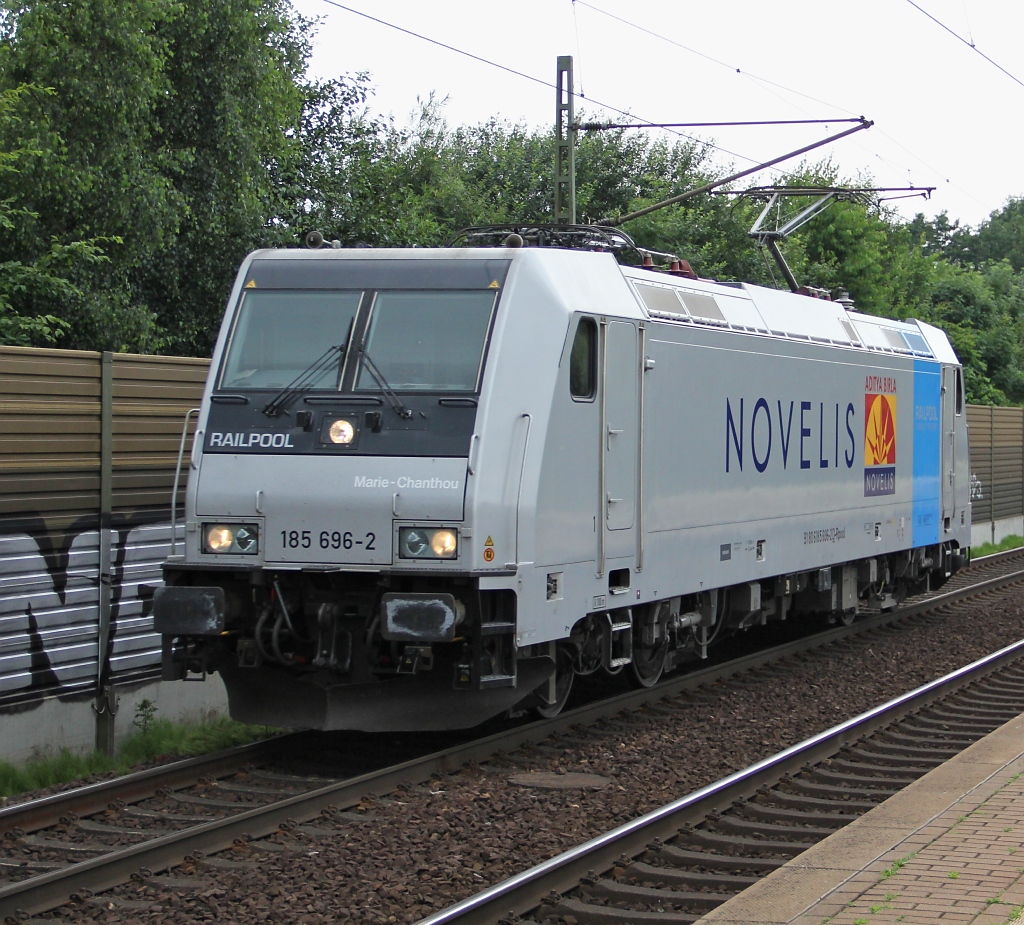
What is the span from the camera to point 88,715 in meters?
9.06

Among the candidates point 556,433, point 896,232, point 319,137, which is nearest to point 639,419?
point 556,433

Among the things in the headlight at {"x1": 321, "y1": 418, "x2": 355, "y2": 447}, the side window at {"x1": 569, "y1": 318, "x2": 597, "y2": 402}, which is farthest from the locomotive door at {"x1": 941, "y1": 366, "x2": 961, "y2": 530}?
the headlight at {"x1": 321, "y1": 418, "x2": 355, "y2": 447}

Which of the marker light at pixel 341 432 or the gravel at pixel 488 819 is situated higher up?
the marker light at pixel 341 432

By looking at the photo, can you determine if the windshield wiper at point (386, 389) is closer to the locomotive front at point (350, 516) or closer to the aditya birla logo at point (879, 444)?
the locomotive front at point (350, 516)

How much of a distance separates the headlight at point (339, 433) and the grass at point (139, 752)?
7.27ft

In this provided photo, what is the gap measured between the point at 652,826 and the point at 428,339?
3220 millimetres

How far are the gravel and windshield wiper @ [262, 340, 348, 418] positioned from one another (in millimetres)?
2425

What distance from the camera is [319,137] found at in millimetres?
26172

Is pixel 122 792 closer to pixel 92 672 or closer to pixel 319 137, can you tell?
pixel 92 672

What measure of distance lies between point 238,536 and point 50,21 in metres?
9.90

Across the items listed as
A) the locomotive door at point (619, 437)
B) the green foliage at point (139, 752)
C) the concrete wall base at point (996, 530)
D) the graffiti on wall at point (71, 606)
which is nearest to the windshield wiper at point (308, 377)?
the graffiti on wall at point (71, 606)

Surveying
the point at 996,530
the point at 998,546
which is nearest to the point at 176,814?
the point at 998,546

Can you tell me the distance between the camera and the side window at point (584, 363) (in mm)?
9164

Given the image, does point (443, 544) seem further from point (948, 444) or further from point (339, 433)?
point (948, 444)
